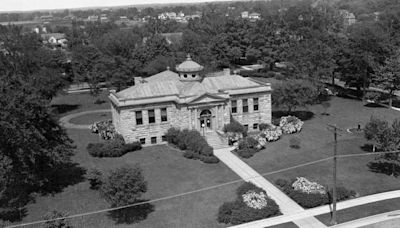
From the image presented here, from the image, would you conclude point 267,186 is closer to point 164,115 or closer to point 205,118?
point 205,118

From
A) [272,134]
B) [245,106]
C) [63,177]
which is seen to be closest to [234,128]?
[272,134]

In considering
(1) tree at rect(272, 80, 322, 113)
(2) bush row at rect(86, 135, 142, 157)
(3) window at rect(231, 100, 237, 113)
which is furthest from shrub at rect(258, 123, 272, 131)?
(2) bush row at rect(86, 135, 142, 157)

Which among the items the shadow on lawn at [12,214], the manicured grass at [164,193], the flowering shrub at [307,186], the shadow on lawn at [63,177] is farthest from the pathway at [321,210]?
the shadow on lawn at [63,177]

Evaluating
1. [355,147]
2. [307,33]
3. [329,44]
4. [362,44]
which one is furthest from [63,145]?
[307,33]

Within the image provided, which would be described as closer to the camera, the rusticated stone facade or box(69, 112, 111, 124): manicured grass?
the rusticated stone facade

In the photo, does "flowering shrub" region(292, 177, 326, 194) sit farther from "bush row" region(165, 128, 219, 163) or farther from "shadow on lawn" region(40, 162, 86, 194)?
"shadow on lawn" region(40, 162, 86, 194)
